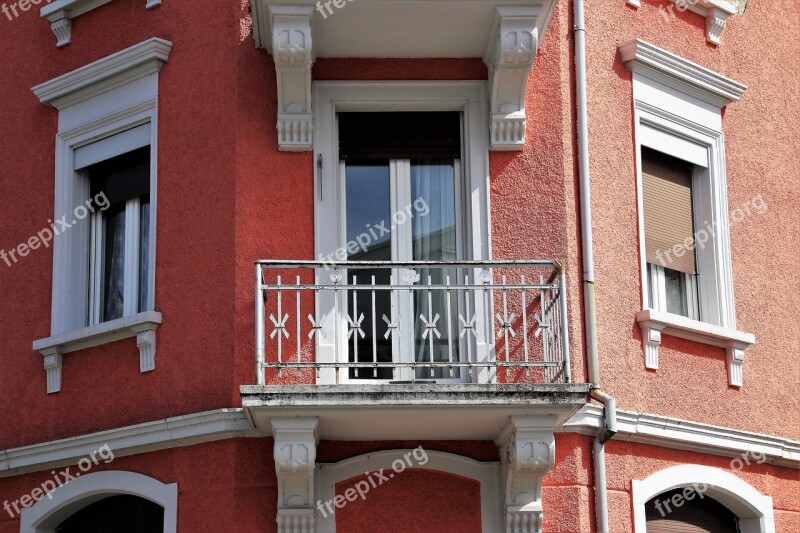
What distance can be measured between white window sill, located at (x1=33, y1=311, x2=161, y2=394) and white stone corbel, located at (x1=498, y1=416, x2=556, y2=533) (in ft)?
9.49

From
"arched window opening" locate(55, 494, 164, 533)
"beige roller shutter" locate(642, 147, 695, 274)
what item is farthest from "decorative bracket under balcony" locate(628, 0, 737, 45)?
"arched window opening" locate(55, 494, 164, 533)

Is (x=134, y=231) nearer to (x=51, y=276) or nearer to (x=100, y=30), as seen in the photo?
(x=51, y=276)

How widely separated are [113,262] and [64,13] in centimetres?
230

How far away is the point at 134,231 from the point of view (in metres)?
12.5

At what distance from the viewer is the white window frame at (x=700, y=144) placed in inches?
492

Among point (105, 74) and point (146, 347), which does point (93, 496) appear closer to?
point (146, 347)

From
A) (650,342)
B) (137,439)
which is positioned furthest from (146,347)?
(650,342)

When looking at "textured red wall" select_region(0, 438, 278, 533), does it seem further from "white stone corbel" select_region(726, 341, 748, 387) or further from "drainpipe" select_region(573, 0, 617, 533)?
"white stone corbel" select_region(726, 341, 748, 387)

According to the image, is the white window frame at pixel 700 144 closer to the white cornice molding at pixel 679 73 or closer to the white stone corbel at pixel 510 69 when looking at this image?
the white cornice molding at pixel 679 73

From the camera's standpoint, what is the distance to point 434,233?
1188 cm

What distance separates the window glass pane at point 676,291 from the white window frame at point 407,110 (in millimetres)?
2085

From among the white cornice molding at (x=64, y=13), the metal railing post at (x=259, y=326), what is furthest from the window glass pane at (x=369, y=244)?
the white cornice molding at (x=64, y=13)

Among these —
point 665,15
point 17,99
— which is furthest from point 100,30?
point 665,15

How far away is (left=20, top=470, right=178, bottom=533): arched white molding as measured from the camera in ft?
36.9
